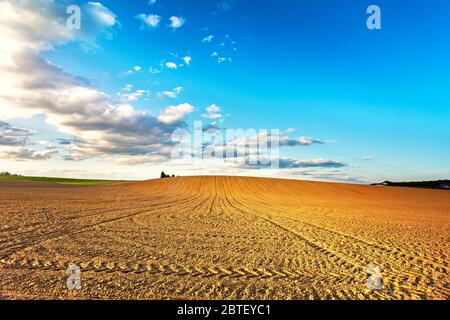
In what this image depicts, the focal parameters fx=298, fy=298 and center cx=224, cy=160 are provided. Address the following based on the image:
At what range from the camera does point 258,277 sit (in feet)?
22.3

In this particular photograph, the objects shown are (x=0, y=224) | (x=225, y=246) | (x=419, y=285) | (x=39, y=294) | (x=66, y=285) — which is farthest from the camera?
(x=0, y=224)

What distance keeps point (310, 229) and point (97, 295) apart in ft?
33.4

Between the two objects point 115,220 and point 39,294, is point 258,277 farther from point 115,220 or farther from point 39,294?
point 115,220

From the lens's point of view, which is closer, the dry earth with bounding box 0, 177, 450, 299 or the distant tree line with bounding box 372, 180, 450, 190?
the dry earth with bounding box 0, 177, 450, 299

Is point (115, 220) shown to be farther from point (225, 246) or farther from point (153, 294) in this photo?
point (153, 294)

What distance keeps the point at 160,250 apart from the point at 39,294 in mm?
3617

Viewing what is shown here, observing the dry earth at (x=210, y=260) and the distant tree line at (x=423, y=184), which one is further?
the distant tree line at (x=423, y=184)

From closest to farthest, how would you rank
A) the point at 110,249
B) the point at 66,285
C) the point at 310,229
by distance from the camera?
the point at 66,285 < the point at 110,249 < the point at 310,229

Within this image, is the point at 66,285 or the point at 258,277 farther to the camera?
the point at 258,277

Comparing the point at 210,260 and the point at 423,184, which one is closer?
the point at 210,260

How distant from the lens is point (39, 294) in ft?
18.0
